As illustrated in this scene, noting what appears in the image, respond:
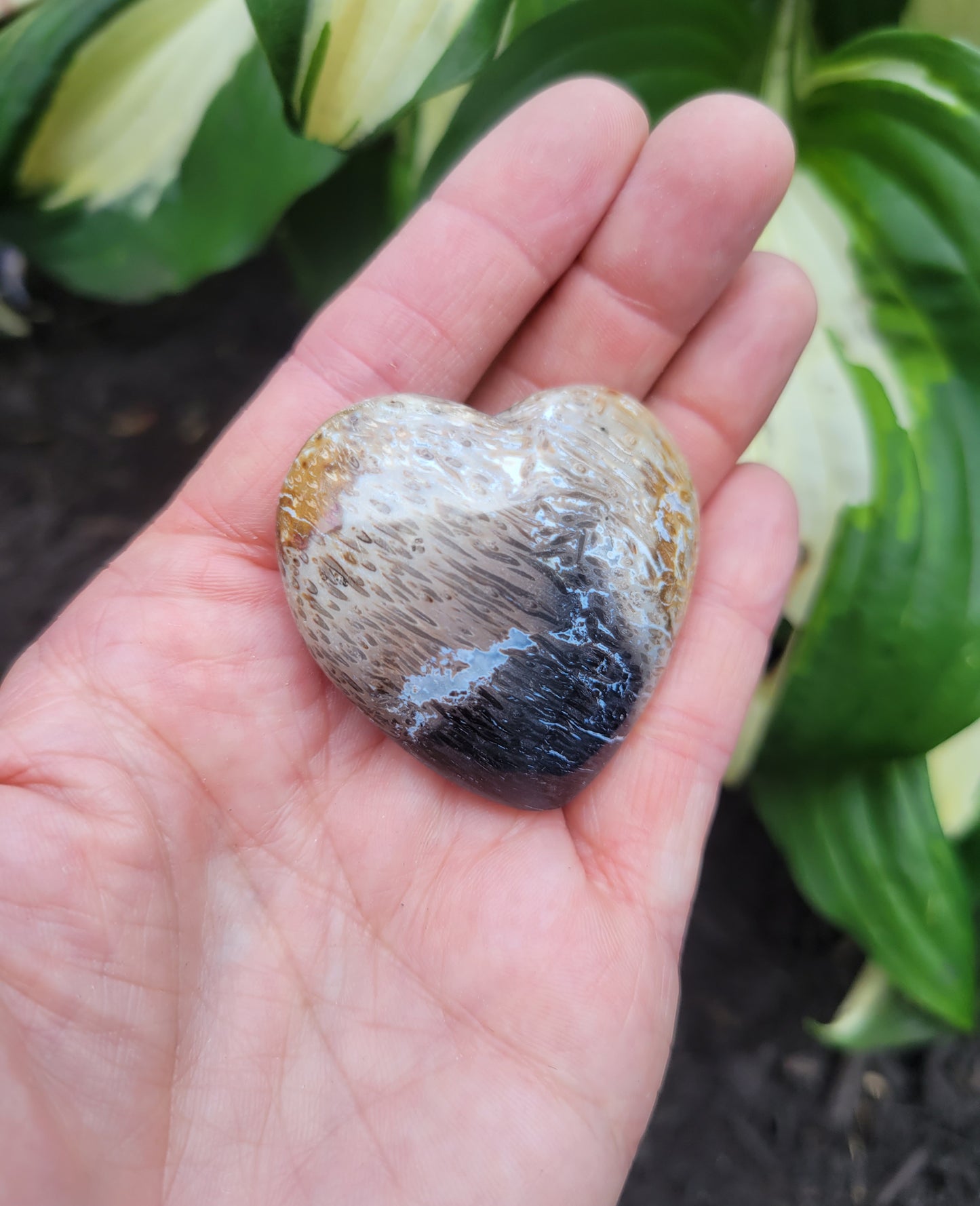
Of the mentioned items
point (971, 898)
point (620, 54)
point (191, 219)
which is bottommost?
point (971, 898)

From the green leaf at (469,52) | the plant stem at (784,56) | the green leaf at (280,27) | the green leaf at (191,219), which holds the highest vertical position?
the plant stem at (784,56)

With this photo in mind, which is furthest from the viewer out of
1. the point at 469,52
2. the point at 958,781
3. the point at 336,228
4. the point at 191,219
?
the point at 336,228

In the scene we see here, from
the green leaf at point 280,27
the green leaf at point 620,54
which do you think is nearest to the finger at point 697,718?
the green leaf at point 620,54

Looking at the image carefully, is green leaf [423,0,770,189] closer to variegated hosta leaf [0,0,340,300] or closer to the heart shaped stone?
variegated hosta leaf [0,0,340,300]

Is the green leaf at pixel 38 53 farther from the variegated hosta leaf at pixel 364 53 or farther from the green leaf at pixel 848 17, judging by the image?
the green leaf at pixel 848 17

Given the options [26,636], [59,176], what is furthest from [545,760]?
[26,636]

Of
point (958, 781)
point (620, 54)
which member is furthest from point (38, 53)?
point (958, 781)

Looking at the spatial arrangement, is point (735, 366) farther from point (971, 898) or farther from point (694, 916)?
point (694, 916)
